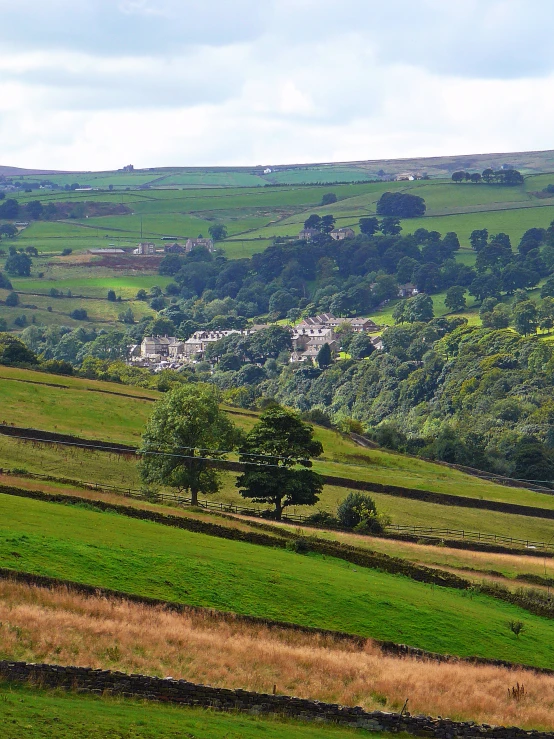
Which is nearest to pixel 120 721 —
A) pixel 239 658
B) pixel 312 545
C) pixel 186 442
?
pixel 239 658

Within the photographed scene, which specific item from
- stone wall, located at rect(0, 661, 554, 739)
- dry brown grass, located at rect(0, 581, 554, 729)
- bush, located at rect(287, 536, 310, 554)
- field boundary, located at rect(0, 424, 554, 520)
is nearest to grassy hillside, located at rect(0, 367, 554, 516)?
field boundary, located at rect(0, 424, 554, 520)

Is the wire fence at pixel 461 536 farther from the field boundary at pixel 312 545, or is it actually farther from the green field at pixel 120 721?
the green field at pixel 120 721

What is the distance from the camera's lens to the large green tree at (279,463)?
Result: 220 feet

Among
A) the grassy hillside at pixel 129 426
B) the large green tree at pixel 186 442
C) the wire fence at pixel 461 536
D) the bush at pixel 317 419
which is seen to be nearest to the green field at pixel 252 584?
the wire fence at pixel 461 536

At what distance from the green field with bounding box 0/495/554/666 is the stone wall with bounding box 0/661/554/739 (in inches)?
311

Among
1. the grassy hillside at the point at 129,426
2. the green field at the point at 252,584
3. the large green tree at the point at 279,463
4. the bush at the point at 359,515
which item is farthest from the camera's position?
the grassy hillside at the point at 129,426

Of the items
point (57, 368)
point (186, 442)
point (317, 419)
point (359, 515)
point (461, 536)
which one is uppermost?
point (186, 442)

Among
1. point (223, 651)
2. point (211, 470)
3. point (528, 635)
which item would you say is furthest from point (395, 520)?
point (223, 651)

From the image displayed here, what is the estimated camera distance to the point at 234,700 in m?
28.2

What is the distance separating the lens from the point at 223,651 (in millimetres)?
32125

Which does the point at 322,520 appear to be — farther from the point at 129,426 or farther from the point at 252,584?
the point at 129,426

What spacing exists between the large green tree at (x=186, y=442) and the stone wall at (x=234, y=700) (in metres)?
38.8

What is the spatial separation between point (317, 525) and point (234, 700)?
118 feet

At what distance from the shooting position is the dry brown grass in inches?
1188
